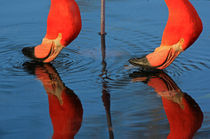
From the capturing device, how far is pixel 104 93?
2.28 meters

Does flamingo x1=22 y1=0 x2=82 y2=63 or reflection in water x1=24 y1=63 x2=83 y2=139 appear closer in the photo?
reflection in water x1=24 y1=63 x2=83 y2=139

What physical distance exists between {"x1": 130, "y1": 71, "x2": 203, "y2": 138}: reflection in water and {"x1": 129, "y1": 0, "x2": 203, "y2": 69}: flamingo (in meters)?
0.08

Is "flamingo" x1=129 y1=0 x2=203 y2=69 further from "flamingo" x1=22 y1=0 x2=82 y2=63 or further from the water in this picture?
"flamingo" x1=22 y1=0 x2=82 y2=63

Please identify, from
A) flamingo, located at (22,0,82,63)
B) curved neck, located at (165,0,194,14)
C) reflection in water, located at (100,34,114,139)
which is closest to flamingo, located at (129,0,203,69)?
curved neck, located at (165,0,194,14)

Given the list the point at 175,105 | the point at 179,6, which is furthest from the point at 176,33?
the point at 175,105

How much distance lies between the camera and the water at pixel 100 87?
1.97 m

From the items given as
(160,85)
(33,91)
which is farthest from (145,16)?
(33,91)

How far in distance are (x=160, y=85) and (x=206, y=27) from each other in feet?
3.69

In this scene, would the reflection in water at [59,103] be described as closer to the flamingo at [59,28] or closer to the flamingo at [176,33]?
the flamingo at [59,28]

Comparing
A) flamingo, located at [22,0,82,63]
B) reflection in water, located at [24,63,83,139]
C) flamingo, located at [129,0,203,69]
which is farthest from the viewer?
flamingo, located at [22,0,82,63]

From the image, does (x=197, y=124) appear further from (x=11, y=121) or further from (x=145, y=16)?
(x=145, y=16)

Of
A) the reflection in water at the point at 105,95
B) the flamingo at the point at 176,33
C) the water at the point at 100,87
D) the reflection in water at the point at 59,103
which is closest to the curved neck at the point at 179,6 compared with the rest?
the flamingo at the point at 176,33

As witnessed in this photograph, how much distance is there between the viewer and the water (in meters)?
1.97

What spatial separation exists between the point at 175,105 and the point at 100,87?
1.42 feet
